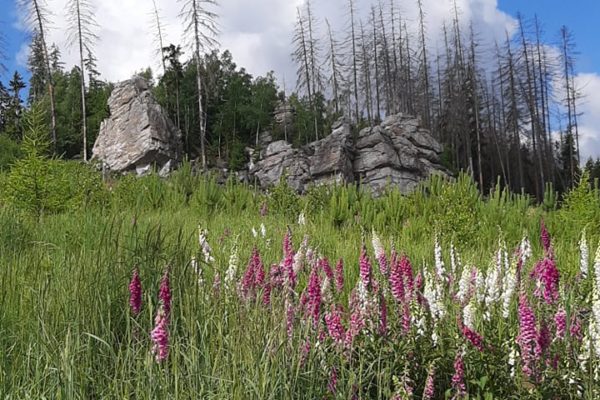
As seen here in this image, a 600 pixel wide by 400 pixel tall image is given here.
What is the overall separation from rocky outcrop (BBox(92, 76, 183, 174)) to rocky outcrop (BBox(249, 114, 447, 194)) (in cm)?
669

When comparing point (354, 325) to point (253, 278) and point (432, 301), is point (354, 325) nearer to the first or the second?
point (432, 301)

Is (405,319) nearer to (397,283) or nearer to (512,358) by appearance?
(397,283)

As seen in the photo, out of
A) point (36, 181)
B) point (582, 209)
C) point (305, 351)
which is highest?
point (36, 181)

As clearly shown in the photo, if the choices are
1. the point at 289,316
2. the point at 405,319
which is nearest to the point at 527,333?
the point at 405,319

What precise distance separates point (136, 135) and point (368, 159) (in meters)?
14.8

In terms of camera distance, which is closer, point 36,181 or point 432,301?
point 432,301

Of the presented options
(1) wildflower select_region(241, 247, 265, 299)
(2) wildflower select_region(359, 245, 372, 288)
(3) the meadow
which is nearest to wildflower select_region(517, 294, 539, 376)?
(3) the meadow

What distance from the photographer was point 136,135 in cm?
3472

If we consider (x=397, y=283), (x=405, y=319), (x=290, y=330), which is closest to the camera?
(x=290, y=330)

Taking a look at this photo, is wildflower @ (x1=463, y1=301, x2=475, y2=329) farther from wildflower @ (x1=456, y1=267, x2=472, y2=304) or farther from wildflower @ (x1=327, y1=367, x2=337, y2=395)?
wildflower @ (x1=327, y1=367, x2=337, y2=395)

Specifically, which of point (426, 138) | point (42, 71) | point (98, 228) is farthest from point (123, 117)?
point (98, 228)

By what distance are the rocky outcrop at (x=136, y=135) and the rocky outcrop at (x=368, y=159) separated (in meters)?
6.69

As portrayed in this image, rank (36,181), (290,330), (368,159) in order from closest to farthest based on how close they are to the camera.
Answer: (290,330) → (36,181) → (368,159)

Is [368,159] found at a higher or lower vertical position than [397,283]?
higher
